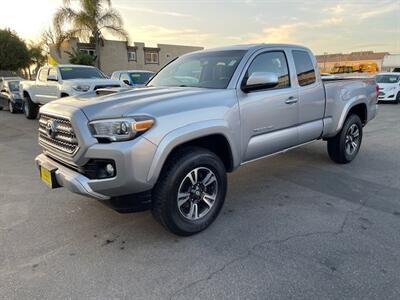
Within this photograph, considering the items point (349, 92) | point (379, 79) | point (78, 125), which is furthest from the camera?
point (379, 79)

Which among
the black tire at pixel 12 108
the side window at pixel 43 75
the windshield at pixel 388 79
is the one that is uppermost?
the side window at pixel 43 75

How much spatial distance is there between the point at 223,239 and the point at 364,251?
128cm

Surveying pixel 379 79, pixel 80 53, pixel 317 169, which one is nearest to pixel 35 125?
pixel 317 169

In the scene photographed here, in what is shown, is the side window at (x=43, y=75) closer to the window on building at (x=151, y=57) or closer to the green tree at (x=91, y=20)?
the green tree at (x=91, y=20)

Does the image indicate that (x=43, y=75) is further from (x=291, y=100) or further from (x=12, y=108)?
(x=291, y=100)

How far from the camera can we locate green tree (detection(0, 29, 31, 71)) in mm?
34562

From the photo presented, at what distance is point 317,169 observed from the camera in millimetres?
5621

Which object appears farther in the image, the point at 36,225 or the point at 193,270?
the point at 36,225

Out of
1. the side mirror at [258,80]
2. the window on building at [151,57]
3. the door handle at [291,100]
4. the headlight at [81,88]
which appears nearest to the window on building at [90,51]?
the window on building at [151,57]

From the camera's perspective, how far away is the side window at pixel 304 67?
184 inches

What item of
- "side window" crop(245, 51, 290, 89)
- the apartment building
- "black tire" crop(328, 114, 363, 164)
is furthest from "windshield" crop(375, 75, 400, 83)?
the apartment building

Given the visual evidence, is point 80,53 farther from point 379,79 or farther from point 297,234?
point 297,234

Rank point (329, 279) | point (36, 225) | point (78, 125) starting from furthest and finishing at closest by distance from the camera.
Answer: point (36, 225)
point (78, 125)
point (329, 279)

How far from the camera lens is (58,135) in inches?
129
